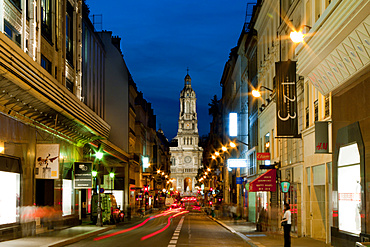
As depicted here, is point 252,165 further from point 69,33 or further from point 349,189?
point 349,189

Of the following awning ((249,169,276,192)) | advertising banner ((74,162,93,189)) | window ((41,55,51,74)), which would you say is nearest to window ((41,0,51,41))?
window ((41,55,51,74))

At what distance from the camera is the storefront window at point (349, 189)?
60.1 ft

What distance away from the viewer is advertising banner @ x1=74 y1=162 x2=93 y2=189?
39.7 metres

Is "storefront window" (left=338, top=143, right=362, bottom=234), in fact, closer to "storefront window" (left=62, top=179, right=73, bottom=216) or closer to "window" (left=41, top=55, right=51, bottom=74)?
"window" (left=41, top=55, right=51, bottom=74)

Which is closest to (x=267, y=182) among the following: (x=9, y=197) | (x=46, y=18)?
(x=9, y=197)

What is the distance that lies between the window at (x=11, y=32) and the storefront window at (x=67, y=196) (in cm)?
1140

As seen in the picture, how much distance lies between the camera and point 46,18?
36.6 metres

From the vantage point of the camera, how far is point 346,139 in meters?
19.2

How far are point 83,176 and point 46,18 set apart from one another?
10705 millimetres

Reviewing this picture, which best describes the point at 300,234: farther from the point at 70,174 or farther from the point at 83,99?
the point at 83,99

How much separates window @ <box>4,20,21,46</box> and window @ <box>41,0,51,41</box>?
463cm

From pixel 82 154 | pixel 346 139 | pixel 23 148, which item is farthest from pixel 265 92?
pixel 346 139

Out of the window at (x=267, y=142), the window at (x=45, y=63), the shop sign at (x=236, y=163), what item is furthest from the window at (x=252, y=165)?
the window at (x=45, y=63)

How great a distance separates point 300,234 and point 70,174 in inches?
669
